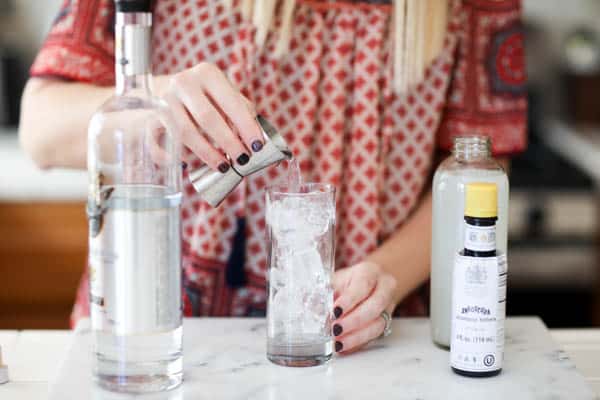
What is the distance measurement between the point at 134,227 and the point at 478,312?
13.6 inches

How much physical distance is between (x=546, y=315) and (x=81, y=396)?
2219mm

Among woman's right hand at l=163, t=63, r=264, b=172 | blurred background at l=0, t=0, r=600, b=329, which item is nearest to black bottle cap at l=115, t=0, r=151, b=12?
woman's right hand at l=163, t=63, r=264, b=172

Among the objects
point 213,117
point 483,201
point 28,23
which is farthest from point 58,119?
point 28,23

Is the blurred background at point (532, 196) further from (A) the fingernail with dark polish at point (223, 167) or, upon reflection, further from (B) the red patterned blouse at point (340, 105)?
(A) the fingernail with dark polish at point (223, 167)

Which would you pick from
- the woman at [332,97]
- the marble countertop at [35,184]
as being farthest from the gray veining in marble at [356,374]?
the marble countertop at [35,184]

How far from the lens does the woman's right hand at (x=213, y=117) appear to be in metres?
0.99

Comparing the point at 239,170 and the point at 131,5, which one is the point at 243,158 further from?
the point at 131,5

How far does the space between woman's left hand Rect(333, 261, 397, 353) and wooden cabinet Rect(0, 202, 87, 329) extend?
78.1 inches

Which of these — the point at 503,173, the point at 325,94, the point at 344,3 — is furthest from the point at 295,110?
the point at 503,173

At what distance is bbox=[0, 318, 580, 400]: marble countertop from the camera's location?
37.2 inches

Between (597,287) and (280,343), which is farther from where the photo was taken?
(597,287)

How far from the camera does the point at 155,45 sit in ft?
4.66

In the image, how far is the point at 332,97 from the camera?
143cm

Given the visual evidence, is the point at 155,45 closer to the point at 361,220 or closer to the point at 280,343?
the point at 361,220
